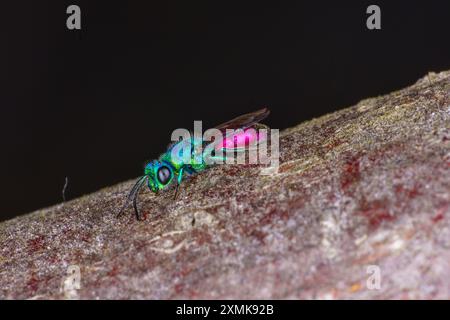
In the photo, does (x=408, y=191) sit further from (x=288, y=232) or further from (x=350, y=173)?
(x=288, y=232)

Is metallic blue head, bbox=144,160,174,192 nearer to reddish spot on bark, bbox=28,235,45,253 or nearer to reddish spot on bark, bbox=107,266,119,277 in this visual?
reddish spot on bark, bbox=28,235,45,253

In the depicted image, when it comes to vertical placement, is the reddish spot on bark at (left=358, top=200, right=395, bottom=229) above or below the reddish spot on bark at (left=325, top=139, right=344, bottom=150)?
below

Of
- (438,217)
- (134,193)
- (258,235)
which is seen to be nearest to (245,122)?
(134,193)

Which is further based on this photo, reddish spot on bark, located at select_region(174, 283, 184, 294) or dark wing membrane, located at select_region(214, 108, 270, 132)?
dark wing membrane, located at select_region(214, 108, 270, 132)

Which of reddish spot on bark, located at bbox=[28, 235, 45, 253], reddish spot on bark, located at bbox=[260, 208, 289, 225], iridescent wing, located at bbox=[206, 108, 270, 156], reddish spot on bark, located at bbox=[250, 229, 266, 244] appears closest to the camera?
reddish spot on bark, located at bbox=[250, 229, 266, 244]

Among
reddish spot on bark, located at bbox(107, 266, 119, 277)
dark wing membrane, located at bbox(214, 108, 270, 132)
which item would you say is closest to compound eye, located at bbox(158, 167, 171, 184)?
dark wing membrane, located at bbox(214, 108, 270, 132)

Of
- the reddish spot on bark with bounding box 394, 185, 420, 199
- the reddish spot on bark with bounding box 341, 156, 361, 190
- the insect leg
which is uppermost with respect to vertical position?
the insect leg

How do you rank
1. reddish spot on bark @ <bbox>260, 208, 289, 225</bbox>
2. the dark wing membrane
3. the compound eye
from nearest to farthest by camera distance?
reddish spot on bark @ <bbox>260, 208, 289, 225</bbox>, the compound eye, the dark wing membrane
